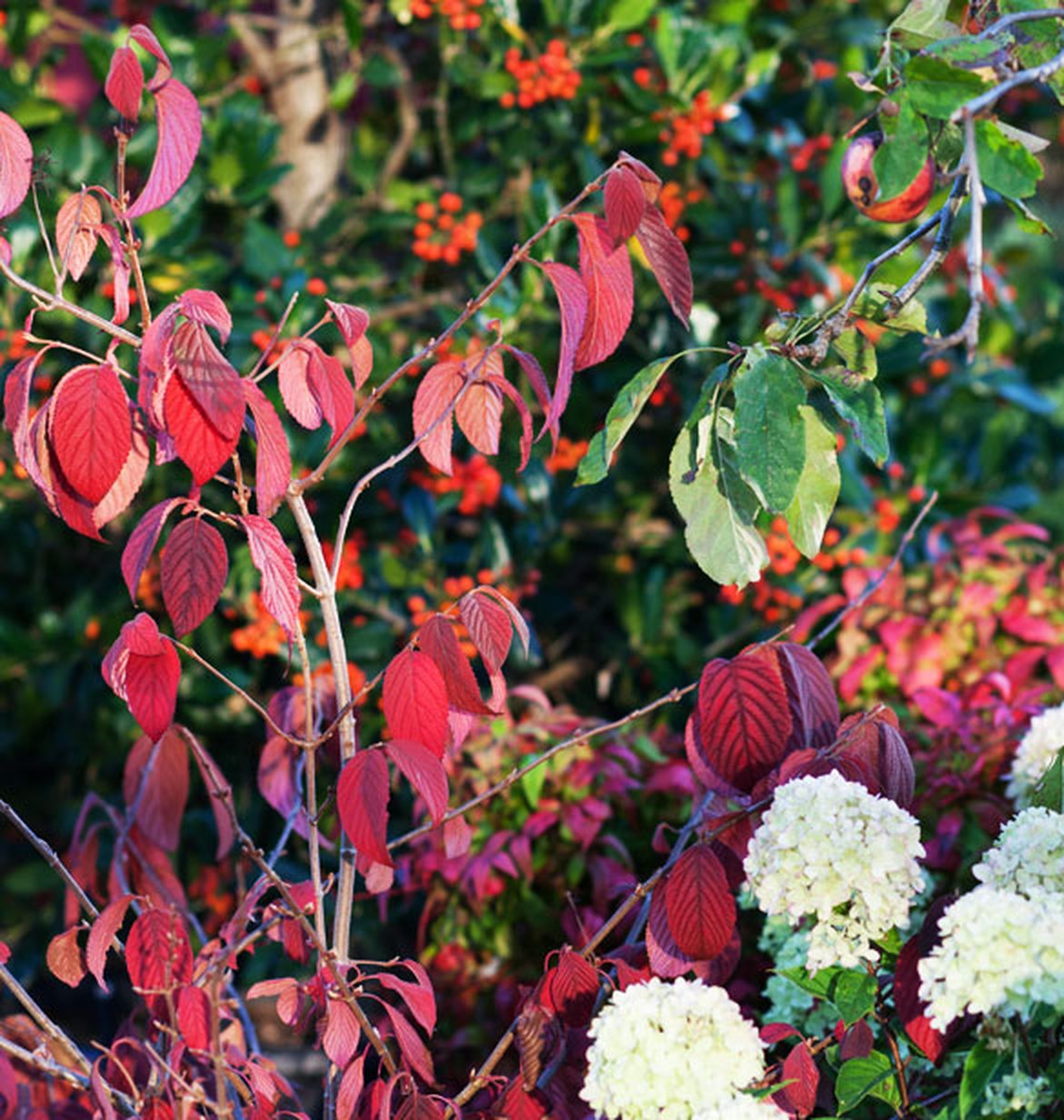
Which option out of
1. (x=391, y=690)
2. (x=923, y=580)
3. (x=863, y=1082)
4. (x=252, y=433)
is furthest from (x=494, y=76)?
(x=863, y=1082)

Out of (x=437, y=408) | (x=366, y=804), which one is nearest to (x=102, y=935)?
(x=366, y=804)

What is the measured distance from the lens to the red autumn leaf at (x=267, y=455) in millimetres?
1142

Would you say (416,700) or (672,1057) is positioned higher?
(416,700)

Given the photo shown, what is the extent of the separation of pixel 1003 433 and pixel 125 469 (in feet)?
7.02

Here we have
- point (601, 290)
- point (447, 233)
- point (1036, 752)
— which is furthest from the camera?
point (447, 233)

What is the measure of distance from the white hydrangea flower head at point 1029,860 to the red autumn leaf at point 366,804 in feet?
1.58

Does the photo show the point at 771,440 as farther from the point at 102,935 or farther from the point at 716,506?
the point at 102,935

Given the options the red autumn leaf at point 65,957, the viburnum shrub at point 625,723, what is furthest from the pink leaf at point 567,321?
the red autumn leaf at point 65,957

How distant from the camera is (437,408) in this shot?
4.30 ft

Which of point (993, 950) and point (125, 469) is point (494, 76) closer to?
point (125, 469)

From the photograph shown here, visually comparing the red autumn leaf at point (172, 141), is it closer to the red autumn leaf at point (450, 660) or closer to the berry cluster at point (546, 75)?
the red autumn leaf at point (450, 660)

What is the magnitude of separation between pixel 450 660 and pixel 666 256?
1.33 ft

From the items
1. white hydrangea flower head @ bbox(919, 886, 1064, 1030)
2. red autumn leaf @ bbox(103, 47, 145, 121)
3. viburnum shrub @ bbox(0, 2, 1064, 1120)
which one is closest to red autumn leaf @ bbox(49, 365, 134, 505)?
viburnum shrub @ bbox(0, 2, 1064, 1120)

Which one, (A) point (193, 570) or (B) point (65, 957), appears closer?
(A) point (193, 570)
